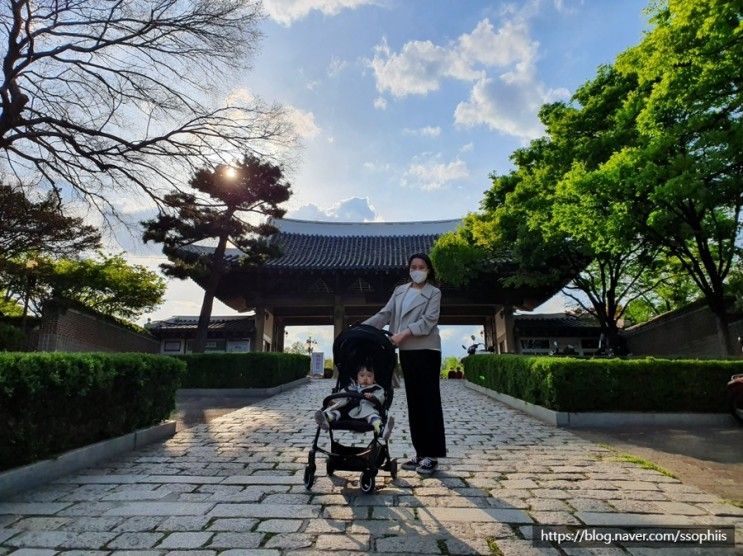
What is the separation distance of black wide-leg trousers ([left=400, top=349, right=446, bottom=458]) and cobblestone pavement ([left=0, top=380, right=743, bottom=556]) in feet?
0.84

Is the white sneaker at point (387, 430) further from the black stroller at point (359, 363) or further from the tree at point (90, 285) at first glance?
the tree at point (90, 285)

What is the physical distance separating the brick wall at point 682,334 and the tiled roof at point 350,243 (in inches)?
410

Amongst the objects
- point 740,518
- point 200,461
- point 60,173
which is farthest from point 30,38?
point 740,518

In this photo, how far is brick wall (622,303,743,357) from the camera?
14641mm

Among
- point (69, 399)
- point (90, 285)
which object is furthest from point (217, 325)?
point (69, 399)

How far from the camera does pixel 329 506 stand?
9.54ft

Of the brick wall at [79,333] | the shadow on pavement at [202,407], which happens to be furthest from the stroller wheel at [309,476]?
the brick wall at [79,333]

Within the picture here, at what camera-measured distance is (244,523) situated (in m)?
2.60

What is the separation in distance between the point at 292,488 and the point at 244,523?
0.79m

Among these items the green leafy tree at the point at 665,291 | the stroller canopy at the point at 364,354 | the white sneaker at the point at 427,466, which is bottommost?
the white sneaker at the point at 427,466

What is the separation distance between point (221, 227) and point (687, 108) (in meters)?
12.6

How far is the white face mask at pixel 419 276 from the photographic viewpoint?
13.2 ft

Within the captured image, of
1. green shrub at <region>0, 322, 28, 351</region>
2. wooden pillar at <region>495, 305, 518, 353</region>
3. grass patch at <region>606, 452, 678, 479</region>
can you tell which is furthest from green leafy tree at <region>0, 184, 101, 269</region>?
wooden pillar at <region>495, 305, 518, 353</region>

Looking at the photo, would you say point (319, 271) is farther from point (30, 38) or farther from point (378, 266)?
point (30, 38)
